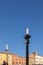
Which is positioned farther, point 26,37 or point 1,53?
point 1,53

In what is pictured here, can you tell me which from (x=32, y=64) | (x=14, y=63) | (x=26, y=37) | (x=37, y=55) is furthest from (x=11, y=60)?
(x=26, y=37)

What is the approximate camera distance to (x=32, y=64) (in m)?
111

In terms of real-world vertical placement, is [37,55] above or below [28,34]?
above

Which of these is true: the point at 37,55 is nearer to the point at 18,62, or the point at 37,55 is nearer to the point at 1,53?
the point at 18,62

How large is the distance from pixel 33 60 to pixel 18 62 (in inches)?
315

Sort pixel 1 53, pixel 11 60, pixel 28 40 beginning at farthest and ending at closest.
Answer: pixel 11 60
pixel 1 53
pixel 28 40

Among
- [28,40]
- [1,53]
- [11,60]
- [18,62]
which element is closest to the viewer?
[28,40]

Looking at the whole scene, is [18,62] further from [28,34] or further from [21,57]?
[28,34]

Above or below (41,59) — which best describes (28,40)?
below

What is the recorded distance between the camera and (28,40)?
46.0ft

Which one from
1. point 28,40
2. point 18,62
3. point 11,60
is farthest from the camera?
point 18,62

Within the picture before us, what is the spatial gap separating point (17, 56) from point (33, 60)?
343 inches

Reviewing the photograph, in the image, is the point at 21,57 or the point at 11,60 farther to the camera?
the point at 21,57

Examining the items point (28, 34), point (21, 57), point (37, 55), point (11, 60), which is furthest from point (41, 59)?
point (28, 34)
